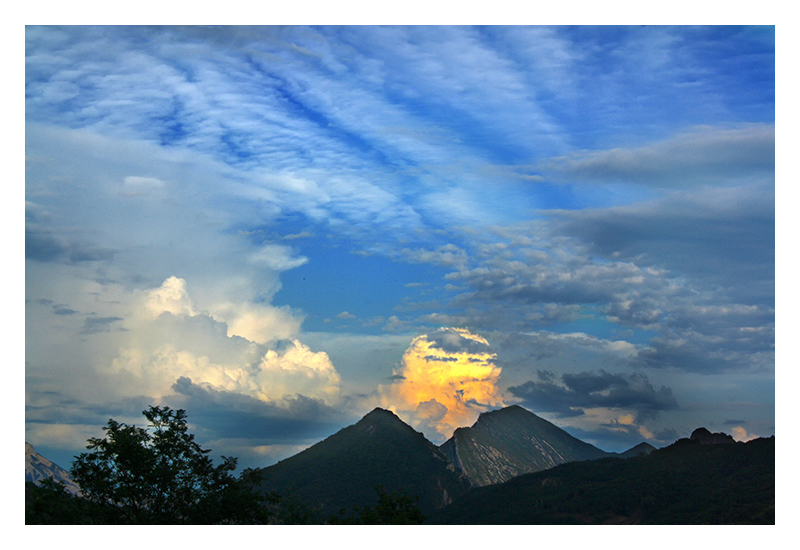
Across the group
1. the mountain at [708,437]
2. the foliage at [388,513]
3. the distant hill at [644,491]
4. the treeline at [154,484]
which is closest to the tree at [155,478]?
the treeline at [154,484]

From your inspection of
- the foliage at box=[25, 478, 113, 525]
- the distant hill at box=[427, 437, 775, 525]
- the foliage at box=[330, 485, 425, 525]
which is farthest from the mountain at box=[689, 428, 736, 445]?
the foliage at box=[25, 478, 113, 525]

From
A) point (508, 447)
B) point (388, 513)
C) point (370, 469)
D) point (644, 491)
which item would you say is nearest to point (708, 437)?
point (644, 491)

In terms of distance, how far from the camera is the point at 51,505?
2811cm

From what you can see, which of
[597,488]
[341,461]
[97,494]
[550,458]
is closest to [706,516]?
[597,488]

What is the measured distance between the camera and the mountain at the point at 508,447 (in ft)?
375

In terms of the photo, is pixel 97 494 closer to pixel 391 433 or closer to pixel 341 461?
pixel 341 461

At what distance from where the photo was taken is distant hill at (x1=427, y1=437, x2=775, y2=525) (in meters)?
73.7

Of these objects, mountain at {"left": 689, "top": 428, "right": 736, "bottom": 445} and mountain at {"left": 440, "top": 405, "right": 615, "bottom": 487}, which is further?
mountain at {"left": 440, "top": 405, "right": 615, "bottom": 487}

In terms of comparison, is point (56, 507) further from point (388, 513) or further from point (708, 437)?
point (708, 437)

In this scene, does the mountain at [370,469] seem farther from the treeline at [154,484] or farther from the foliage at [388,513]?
the treeline at [154,484]

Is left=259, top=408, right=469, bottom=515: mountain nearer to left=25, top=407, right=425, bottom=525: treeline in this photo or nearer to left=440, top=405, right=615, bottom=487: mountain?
left=440, top=405, right=615, bottom=487: mountain

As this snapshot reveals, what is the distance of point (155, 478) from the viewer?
100 feet

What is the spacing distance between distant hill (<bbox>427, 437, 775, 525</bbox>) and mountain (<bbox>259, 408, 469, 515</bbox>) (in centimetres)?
1226

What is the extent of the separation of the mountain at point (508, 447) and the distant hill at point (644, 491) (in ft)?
60.6
